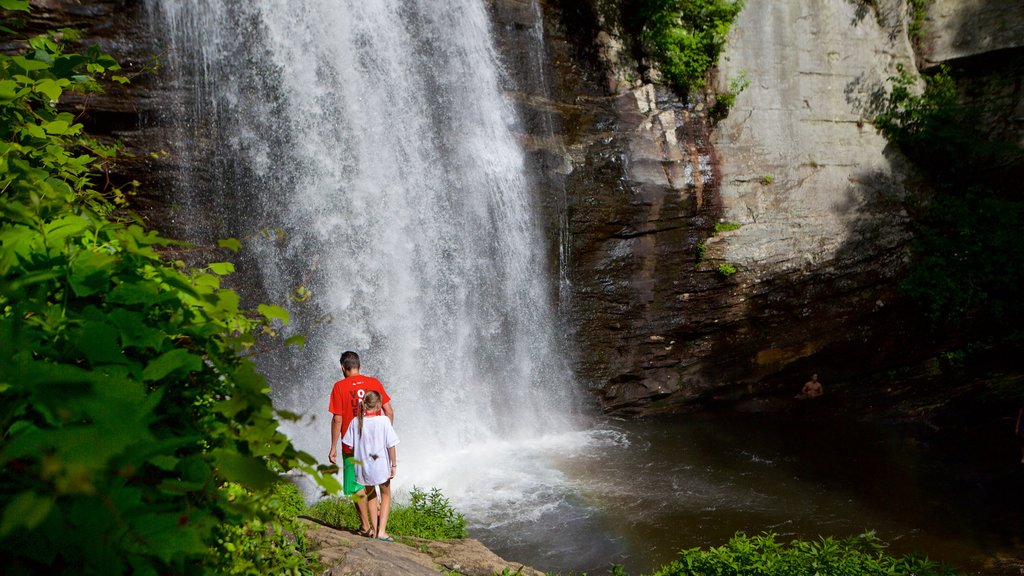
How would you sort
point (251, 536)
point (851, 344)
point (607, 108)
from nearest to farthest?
point (251, 536) < point (607, 108) < point (851, 344)

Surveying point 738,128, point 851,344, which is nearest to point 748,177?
point 738,128

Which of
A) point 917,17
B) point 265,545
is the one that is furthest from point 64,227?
point 917,17

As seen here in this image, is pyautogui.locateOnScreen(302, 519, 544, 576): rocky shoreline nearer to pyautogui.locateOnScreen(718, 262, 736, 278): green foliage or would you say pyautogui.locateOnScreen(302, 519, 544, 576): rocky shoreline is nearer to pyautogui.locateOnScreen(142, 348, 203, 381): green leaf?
pyautogui.locateOnScreen(142, 348, 203, 381): green leaf

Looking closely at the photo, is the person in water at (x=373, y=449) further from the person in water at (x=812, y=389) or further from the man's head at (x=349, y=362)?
the person in water at (x=812, y=389)

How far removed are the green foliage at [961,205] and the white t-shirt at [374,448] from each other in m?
11.7

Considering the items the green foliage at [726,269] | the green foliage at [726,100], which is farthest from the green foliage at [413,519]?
the green foliage at [726,100]

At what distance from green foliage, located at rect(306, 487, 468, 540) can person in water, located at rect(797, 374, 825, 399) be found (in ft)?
29.3

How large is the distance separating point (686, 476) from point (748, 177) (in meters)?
6.07

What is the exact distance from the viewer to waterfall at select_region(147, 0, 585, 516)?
10.2m

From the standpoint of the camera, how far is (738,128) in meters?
12.8

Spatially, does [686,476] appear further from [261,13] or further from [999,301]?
[261,13]

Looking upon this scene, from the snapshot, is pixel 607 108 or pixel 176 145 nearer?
pixel 176 145

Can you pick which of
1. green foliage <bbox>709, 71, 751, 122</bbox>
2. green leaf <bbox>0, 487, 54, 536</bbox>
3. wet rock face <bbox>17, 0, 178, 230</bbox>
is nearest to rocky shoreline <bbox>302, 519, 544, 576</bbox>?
green leaf <bbox>0, 487, 54, 536</bbox>

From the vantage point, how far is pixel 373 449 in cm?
529
